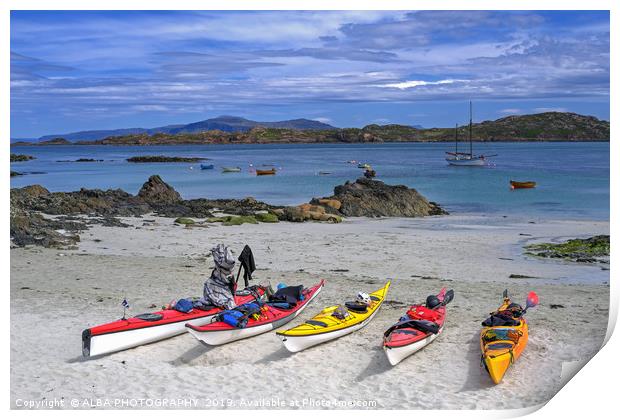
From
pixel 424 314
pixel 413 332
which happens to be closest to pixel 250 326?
pixel 413 332

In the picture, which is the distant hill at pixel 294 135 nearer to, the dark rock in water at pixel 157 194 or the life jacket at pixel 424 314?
the dark rock in water at pixel 157 194

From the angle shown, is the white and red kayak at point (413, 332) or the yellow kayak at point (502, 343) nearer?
the yellow kayak at point (502, 343)

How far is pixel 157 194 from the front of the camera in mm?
29250

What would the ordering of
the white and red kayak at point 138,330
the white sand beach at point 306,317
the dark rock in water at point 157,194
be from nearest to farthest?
the white sand beach at point 306,317 < the white and red kayak at point 138,330 < the dark rock in water at point 157,194

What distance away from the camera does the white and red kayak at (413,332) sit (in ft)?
28.3

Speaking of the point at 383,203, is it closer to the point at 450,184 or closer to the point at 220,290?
the point at 220,290

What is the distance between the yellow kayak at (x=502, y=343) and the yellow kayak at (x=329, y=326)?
6.35ft

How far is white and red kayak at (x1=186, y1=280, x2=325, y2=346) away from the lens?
29.5 feet

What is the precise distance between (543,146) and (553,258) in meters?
82.2

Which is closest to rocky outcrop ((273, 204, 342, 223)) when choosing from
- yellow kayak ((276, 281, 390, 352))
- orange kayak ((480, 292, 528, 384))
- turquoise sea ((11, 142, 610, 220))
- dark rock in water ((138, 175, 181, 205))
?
dark rock in water ((138, 175, 181, 205))

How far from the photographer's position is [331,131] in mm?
149500

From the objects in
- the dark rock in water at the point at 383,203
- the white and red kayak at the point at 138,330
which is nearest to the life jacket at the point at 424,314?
the white and red kayak at the point at 138,330

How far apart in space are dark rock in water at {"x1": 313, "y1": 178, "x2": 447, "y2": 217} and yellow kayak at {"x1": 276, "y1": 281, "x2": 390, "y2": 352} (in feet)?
51.1
